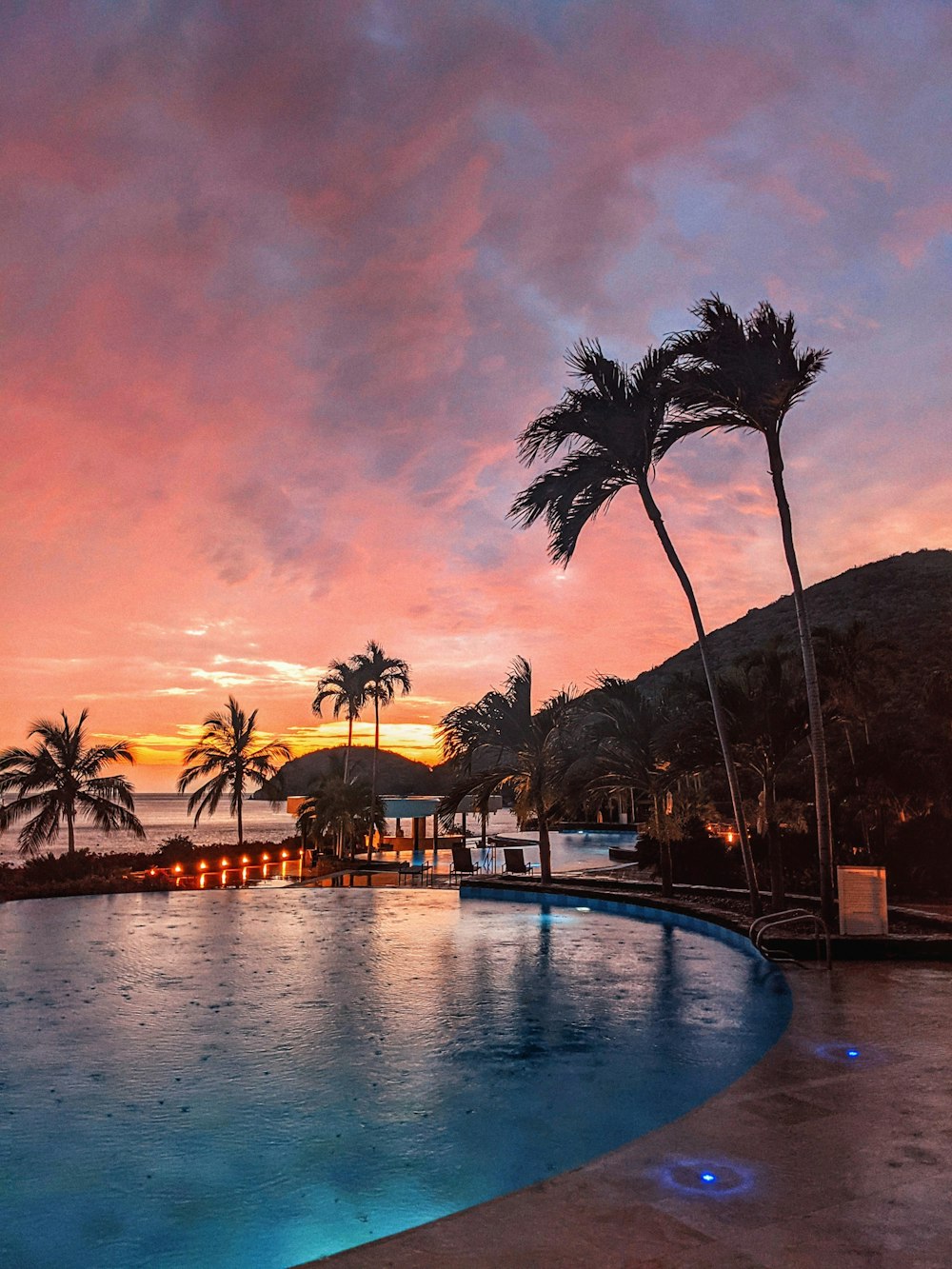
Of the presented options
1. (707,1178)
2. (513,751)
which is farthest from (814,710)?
(513,751)

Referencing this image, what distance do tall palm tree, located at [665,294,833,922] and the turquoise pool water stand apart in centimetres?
310

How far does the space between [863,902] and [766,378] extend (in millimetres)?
6691

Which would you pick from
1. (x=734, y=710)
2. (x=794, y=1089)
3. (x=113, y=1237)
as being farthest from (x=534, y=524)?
(x=113, y=1237)

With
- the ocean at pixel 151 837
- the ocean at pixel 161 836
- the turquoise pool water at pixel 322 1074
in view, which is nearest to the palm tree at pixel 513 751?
the turquoise pool water at pixel 322 1074

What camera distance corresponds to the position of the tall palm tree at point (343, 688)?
1634 inches

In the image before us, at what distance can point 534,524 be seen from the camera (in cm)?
1351

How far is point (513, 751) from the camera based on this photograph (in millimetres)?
18531

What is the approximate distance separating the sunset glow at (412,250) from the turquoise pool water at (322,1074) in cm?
803

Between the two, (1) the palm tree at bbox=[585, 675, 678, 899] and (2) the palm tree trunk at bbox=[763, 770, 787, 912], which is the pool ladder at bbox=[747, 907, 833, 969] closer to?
(2) the palm tree trunk at bbox=[763, 770, 787, 912]

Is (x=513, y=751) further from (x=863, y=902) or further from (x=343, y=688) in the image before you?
(x=343, y=688)

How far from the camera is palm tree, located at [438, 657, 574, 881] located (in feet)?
59.4

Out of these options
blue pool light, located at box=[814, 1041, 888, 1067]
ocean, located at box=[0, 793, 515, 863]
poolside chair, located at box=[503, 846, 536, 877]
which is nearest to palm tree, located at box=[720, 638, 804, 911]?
blue pool light, located at box=[814, 1041, 888, 1067]

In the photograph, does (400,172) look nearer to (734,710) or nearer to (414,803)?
(734,710)

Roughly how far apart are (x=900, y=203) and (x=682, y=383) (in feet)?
21.2
